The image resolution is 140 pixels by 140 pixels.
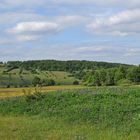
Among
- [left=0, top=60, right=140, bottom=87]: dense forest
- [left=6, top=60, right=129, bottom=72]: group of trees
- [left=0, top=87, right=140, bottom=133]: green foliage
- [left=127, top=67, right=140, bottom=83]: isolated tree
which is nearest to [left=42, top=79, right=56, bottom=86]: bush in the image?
[left=0, top=60, right=140, bottom=87]: dense forest

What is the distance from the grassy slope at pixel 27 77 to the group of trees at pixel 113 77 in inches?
434

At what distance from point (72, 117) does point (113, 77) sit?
72152mm

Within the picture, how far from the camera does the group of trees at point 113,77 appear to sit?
94375 millimetres

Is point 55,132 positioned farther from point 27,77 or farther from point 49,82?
point 27,77

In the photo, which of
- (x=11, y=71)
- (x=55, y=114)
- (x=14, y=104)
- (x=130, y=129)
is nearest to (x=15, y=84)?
(x=11, y=71)

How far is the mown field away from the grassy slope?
200 feet

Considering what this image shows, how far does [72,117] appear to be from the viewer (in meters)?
25.6

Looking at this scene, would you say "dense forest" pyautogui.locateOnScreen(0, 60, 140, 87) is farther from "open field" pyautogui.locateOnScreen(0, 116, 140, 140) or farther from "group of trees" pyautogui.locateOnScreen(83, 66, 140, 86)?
"open field" pyautogui.locateOnScreen(0, 116, 140, 140)

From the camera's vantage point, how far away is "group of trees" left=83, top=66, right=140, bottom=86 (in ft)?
310

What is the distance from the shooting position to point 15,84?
97688 mm

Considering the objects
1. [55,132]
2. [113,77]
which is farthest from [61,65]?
[55,132]

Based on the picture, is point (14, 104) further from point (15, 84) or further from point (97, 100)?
point (15, 84)

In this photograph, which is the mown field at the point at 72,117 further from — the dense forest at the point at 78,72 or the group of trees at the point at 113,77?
the group of trees at the point at 113,77

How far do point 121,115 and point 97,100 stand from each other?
307 inches
